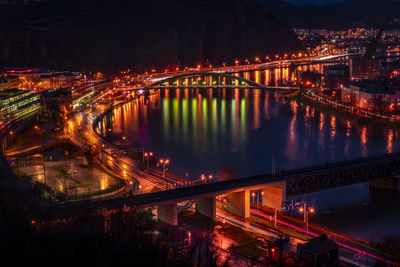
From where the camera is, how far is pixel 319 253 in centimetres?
414

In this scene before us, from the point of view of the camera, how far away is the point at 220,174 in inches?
303

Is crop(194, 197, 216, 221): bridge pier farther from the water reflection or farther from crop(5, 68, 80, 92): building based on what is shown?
crop(5, 68, 80, 92): building

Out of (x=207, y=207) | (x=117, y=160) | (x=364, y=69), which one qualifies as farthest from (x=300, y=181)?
(x=364, y=69)

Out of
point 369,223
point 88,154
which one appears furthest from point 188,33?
point 369,223

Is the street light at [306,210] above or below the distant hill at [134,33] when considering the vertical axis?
below

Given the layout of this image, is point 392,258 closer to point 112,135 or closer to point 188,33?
point 112,135

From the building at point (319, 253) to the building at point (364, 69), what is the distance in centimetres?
1671

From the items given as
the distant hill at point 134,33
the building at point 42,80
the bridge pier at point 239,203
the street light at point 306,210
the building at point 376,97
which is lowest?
the street light at point 306,210

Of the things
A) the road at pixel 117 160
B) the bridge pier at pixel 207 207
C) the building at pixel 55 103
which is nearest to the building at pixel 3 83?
the building at pixel 55 103

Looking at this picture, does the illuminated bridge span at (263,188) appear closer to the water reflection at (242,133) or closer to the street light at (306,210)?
the street light at (306,210)

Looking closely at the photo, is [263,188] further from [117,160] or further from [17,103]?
[17,103]

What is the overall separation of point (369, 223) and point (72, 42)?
81.9 ft

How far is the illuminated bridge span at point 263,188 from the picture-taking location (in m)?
5.44

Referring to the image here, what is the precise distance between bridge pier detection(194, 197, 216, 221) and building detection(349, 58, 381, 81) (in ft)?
51.1
